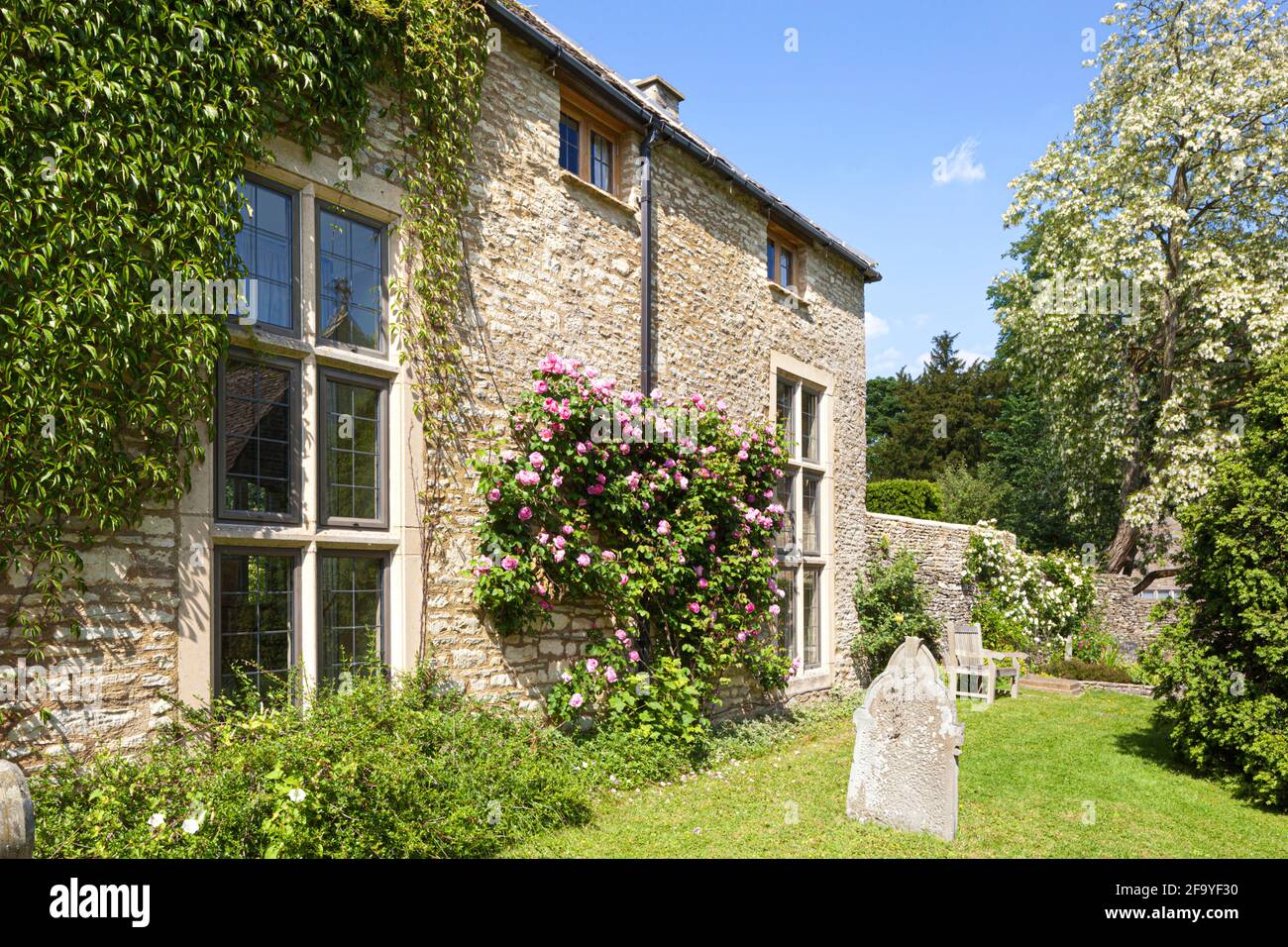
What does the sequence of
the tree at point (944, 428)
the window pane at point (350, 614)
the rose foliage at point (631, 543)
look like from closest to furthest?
the window pane at point (350, 614), the rose foliage at point (631, 543), the tree at point (944, 428)

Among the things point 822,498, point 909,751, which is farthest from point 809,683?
point 909,751

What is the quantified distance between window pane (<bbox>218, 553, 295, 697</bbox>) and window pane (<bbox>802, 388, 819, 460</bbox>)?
8521mm

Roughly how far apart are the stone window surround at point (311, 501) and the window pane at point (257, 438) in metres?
0.11

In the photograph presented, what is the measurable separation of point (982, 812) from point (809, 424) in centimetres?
698

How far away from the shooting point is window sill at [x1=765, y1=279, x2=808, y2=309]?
37.3 feet

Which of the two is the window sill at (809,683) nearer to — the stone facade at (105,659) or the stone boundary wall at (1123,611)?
the stone facade at (105,659)

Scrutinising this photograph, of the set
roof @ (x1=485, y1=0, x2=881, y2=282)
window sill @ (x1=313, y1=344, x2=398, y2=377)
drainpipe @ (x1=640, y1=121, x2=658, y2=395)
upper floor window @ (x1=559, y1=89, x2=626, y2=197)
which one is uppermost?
roof @ (x1=485, y1=0, x2=881, y2=282)

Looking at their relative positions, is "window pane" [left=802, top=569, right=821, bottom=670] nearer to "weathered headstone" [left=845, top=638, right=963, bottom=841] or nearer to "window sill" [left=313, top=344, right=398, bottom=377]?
"weathered headstone" [left=845, top=638, right=963, bottom=841]

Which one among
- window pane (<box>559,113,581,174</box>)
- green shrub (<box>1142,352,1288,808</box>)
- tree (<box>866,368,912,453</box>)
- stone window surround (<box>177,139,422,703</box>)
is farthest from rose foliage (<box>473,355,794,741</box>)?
tree (<box>866,368,912,453</box>)

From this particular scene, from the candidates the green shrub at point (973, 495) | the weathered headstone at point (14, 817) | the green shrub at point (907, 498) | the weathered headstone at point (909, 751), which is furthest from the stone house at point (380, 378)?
the green shrub at point (973, 495)

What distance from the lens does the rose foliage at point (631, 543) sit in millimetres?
6762

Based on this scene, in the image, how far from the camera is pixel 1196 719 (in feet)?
25.0

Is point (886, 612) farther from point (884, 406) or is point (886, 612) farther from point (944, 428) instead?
point (884, 406)
